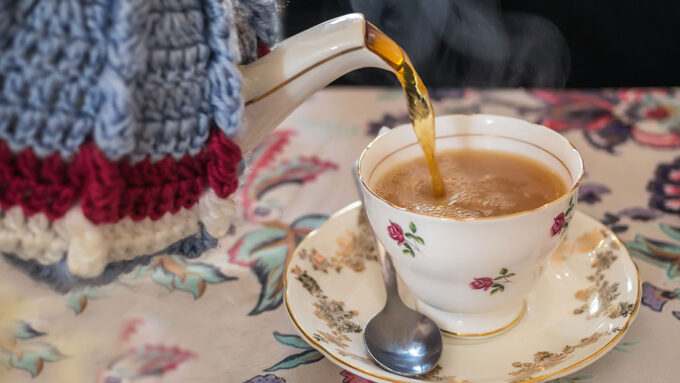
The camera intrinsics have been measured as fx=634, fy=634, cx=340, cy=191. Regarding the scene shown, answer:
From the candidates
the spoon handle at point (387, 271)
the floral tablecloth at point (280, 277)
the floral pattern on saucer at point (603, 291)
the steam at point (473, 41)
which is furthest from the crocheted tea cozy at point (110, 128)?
the steam at point (473, 41)

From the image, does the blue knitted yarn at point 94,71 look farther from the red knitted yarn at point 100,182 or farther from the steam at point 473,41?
the steam at point 473,41

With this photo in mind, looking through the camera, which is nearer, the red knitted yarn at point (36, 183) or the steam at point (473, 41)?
the red knitted yarn at point (36, 183)

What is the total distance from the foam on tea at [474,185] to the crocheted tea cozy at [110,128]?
8.2 inches

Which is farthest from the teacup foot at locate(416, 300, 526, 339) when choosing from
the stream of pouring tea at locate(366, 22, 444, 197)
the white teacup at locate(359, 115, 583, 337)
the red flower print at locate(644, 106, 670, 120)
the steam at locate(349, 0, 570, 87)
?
the steam at locate(349, 0, 570, 87)

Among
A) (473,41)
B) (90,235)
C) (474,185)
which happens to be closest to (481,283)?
(474,185)

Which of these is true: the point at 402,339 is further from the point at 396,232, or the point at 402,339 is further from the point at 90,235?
the point at 90,235

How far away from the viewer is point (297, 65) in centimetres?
52

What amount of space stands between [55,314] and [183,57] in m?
0.36

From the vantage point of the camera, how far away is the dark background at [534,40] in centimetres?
120

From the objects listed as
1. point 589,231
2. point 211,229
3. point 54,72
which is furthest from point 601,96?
point 54,72

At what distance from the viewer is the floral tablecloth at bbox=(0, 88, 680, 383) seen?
58 centimetres

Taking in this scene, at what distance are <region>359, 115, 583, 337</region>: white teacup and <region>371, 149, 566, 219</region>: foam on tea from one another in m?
0.01

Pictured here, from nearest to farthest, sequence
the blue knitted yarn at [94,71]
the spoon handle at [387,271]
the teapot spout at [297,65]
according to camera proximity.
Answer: the blue knitted yarn at [94,71], the teapot spout at [297,65], the spoon handle at [387,271]

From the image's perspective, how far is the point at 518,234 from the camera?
1.79ft
